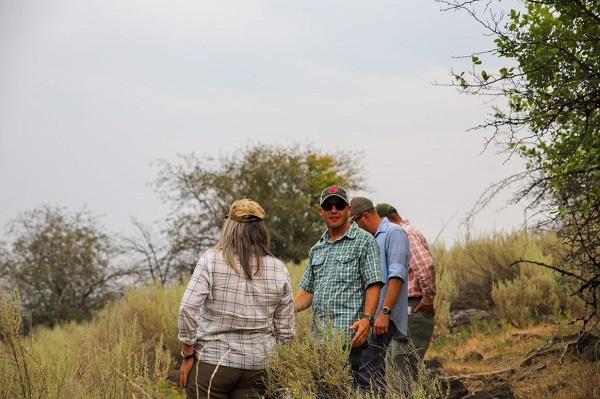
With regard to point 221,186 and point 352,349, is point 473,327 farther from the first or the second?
point 221,186

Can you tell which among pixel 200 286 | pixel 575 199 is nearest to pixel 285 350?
pixel 200 286

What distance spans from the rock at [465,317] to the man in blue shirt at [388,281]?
8.46 meters

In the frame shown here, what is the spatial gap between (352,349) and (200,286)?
57.0 inches

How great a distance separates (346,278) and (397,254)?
2.72 feet

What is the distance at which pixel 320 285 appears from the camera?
6.59m

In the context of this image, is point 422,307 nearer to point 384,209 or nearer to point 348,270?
point 384,209

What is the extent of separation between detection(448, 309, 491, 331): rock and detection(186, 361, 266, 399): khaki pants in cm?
1013

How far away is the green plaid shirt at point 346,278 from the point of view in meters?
6.42

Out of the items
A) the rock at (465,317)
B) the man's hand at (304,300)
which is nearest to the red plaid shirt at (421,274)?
the man's hand at (304,300)

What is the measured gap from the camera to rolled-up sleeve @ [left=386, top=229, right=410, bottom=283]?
23.2 ft

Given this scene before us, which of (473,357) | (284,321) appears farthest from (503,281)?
(284,321)

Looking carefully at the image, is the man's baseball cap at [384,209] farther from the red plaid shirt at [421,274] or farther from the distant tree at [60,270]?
the distant tree at [60,270]

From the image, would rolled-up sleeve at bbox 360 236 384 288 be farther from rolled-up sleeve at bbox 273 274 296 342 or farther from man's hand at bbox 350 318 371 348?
rolled-up sleeve at bbox 273 274 296 342

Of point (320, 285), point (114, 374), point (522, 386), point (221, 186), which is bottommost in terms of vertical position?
point (522, 386)
